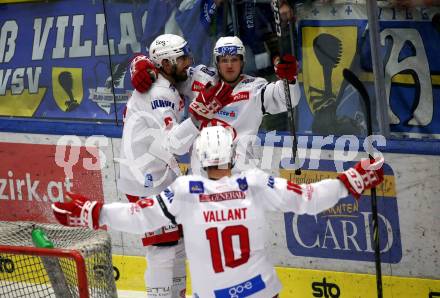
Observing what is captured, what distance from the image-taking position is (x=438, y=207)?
7129mm

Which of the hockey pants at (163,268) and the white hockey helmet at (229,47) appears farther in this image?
the hockey pants at (163,268)

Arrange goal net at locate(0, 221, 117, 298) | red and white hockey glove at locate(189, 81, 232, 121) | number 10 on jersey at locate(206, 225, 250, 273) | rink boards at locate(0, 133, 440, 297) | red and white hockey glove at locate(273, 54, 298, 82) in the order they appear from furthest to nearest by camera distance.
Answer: rink boards at locate(0, 133, 440, 297) < red and white hockey glove at locate(273, 54, 298, 82) < red and white hockey glove at locate(189, 81, 232, 121) < goal net at locate(0, 221, 117, 298) < number 10 on jersey at locate(206, 225, 250, 273)

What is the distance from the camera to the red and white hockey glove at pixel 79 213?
563 cm

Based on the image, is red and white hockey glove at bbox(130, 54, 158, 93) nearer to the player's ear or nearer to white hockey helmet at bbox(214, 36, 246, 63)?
the player's ear

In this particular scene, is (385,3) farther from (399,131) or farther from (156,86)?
(156,86)

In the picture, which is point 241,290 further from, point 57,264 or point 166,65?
point 166,65

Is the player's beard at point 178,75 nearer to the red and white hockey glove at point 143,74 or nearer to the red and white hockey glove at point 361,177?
the red and white hockey glove at point 143,74

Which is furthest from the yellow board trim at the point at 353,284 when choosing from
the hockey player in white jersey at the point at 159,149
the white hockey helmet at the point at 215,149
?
the white hockey helmet at the point at 215,149

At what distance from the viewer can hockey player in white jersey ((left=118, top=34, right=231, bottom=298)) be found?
22.2 ft

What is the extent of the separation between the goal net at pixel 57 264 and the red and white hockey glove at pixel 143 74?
0.86 metres

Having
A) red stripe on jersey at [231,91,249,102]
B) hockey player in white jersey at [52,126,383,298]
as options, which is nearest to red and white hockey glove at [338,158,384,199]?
hockey player in white jersey at [52,126,383,298]

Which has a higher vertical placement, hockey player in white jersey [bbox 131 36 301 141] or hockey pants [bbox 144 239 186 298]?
hockey player in white jersey [bbox 131 36 301 141]

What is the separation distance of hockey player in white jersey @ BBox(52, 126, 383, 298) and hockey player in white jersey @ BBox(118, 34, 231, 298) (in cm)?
107

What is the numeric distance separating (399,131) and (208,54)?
143 centimetres
